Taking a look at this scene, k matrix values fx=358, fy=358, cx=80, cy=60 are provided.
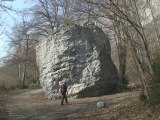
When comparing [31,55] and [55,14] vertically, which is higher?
[55,14]

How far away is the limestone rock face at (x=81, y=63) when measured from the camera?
86.2 feet

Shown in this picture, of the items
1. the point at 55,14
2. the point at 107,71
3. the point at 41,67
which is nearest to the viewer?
the point at 107,71

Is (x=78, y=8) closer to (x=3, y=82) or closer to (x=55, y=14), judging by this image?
(x=55, y=14)

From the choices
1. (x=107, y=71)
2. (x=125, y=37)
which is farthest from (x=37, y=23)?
(x=125, y=37)

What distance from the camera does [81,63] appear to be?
26.8 metres

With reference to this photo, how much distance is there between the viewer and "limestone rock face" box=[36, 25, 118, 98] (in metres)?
26.3

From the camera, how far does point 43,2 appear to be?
45781 millimetres

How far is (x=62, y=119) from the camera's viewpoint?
659 inches

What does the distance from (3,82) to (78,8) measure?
35.0m

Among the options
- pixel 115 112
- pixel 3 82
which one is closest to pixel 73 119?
pixel 115 112

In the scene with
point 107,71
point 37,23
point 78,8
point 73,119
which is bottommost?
point 73,119

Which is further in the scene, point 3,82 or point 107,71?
point 3,82

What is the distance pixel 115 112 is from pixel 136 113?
71.3 inches

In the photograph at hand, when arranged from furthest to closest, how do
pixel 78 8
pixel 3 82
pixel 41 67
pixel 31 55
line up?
pixel 31 55, pixel 3 82, pixel 41 67, pixel 78 8
